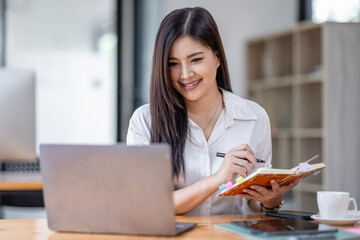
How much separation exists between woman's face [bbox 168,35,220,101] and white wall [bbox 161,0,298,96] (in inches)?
135

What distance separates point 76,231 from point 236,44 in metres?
4.25

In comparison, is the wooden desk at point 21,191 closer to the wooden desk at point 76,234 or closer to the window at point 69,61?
the wooden desk at point 76,234

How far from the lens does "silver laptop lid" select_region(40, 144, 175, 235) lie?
48.9 inches

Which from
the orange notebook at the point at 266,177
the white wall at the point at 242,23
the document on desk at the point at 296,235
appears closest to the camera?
the document on desk at the point at 296,235

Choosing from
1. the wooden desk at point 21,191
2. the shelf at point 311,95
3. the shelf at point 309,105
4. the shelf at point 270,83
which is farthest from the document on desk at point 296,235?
the shelf at point 270,83

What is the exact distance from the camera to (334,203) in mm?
Result: 1488

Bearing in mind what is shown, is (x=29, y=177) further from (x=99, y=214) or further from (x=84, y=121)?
(x=84, y=121)

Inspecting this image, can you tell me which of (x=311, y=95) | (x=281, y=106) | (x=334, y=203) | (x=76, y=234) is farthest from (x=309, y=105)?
(x=76, y=234)

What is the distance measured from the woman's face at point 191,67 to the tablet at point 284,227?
2.25 ft

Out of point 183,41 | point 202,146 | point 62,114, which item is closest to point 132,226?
point 202,146

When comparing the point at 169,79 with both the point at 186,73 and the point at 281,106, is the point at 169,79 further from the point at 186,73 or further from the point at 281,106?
the point at 281,106

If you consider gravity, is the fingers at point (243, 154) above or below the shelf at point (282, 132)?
above

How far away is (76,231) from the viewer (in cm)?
137

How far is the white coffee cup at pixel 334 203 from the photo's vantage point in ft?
4.84
